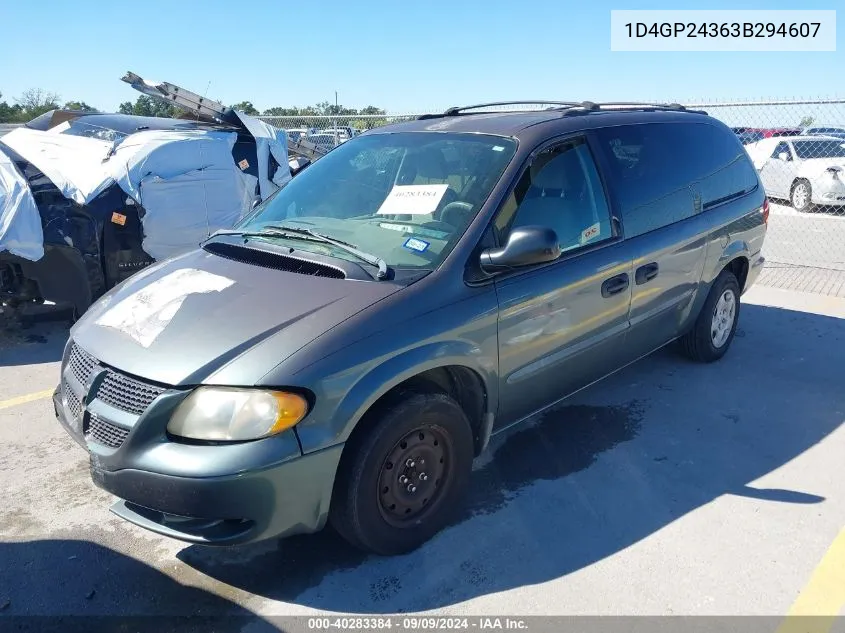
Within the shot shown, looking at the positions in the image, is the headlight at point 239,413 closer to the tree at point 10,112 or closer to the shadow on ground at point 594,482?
the shadow on ground at point 594,482

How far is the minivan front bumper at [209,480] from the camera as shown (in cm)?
236

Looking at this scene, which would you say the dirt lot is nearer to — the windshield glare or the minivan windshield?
the minivan windshield

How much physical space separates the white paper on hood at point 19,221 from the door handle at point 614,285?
13.5 ft

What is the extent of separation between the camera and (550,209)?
3.42m

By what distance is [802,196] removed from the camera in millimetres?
13688

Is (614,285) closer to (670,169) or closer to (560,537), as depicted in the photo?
(670,169)

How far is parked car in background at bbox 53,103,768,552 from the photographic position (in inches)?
95.7

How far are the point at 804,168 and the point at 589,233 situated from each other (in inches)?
480

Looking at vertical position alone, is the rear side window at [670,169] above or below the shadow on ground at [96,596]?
above

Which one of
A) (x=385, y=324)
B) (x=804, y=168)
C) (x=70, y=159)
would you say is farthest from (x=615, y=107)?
(x=804, y=168)

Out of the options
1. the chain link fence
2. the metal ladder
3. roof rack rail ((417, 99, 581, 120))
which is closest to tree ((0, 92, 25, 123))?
the chain link fence

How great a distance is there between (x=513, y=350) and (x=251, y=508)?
138cm

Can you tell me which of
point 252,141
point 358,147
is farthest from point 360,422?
point 252,141

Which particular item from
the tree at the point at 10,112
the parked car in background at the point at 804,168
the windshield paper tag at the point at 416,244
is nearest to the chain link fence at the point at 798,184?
the parked car in background at the point at 804,168
